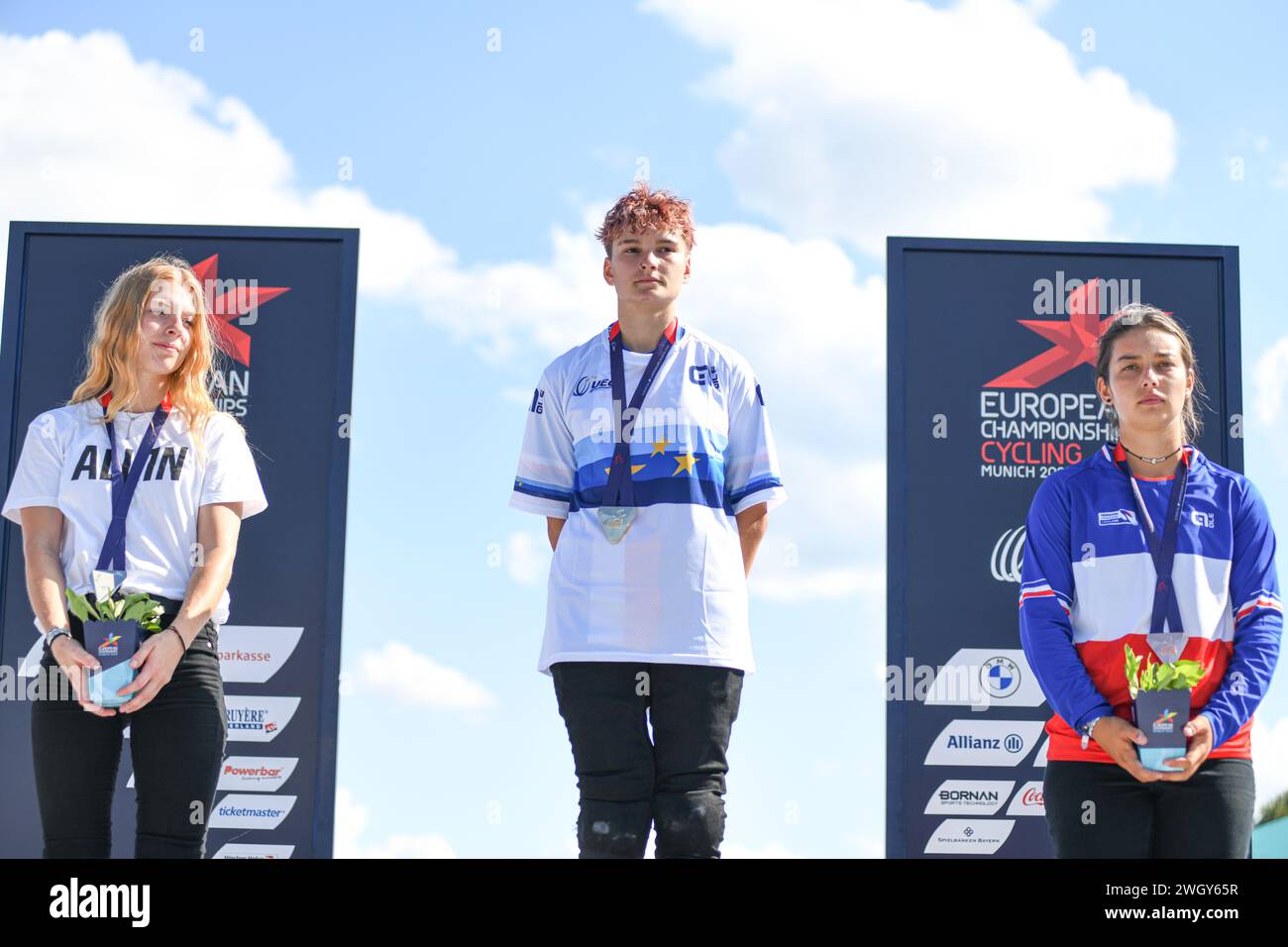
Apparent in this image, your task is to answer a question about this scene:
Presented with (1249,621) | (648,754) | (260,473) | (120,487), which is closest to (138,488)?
(120,487)

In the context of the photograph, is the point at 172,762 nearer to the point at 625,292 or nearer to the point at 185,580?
the point at 185,580

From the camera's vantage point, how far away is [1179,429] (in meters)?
3.36

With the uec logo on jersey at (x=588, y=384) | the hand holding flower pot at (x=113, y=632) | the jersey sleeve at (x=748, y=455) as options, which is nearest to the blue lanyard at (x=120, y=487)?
the hand holding flower pot at (x=113, y=632)

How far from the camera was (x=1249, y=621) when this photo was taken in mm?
3203

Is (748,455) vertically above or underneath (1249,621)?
above

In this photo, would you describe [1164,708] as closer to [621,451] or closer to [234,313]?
[621,451]

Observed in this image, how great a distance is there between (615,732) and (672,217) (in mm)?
1356

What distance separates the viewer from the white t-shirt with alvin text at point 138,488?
3354 mm

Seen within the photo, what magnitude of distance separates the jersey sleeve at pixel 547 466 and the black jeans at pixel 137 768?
0.96 m

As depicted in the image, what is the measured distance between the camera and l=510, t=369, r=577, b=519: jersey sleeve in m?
3.55

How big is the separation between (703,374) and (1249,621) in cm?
146
